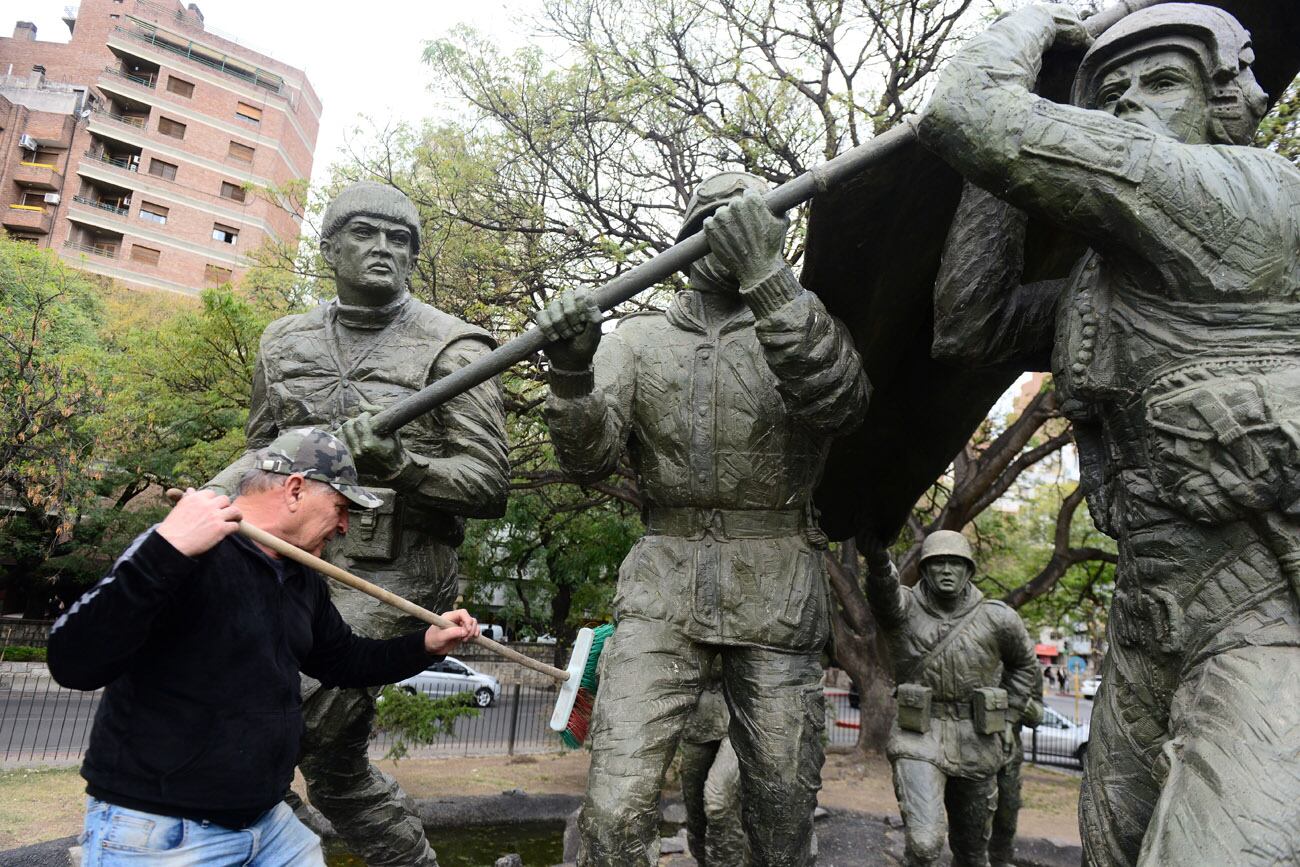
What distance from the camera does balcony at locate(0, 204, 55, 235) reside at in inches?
1299

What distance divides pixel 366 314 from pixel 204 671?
2.11 m

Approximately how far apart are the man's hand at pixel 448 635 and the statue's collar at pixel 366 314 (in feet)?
5.33

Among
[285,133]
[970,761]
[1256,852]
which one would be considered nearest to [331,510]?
[1256,852]

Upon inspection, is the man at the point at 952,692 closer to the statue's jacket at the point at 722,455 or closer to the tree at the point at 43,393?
the statue's jacket at the point at 722,455

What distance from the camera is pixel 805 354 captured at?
2.85 m

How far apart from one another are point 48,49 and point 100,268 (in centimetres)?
1188

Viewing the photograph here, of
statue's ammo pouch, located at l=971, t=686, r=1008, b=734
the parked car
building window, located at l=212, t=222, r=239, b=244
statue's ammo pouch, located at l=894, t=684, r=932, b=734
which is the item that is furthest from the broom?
building window, located at l=212, t=222, r=239, b=244

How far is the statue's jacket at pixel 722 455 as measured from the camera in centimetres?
302

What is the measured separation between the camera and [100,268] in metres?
32.3

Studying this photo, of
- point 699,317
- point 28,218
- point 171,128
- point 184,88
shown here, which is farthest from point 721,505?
point 184,88

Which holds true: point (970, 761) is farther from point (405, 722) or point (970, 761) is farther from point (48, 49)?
point (48, 49)

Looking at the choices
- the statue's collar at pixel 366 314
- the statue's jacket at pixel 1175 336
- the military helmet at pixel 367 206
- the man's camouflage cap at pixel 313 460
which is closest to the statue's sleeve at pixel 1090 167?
the statue's jacket at pixel 1175 336

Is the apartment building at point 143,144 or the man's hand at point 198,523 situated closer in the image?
the man's hand at point 198,523

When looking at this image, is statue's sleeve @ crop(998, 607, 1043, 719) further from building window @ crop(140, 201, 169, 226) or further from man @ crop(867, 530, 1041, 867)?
building window @ crop(140, 201, 169, 226)
